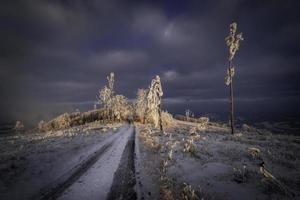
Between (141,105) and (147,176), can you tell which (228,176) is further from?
(141,105)

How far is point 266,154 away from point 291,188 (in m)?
8.40

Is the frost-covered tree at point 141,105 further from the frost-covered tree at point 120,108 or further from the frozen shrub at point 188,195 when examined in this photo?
Result: the frozen shrub at point 188,195

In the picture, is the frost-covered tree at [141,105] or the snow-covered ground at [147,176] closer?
the snow-covered ground at [147,176]

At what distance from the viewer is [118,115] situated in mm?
82812

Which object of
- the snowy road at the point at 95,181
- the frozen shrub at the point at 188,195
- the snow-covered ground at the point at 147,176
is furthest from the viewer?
the snow-covered ground at the point at 147,176

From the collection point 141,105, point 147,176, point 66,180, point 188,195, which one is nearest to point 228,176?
point 188,195

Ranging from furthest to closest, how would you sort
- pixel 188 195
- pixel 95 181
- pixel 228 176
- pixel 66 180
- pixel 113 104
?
pixel 113 104 < pixel 228 176 < pixel 66 180 < pixel 95 181 < pixel 188 195

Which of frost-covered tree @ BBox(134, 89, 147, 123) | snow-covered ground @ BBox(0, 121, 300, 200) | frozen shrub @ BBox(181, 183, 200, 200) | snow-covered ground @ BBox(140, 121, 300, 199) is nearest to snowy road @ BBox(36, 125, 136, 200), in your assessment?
snow-covered ground @ BBox(0, 121, 300, 200)

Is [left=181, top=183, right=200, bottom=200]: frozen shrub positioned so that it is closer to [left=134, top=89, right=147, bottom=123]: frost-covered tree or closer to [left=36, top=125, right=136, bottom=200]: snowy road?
[left=36, top=125, right=136, bottom=200]: snowy road

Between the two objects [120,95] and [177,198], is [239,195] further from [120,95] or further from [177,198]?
[120,95]

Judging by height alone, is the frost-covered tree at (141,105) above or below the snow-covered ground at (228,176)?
above

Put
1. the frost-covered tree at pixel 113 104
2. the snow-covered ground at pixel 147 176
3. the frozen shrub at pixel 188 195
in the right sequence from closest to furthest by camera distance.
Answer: the frozen shrub at pixel 188 195
the snow-covered ground at pixel 147 176
the frost-covered tree at pixel 113 104

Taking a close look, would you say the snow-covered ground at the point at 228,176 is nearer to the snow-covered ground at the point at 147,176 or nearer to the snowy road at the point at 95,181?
the snow-covered ground at the point at 147,176

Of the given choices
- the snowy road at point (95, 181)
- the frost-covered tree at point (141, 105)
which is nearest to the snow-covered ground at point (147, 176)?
the snowy road at point (95, 181)
